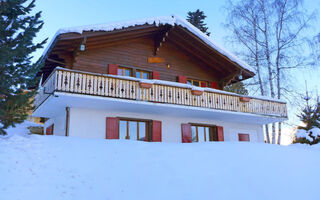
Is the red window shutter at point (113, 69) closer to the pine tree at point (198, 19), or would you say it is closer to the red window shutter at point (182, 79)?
the red window shutter at point (182, 79)

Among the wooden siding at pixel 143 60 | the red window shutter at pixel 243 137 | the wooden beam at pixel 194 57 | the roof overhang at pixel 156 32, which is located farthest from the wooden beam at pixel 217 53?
the red window shutter at pixel 243 137

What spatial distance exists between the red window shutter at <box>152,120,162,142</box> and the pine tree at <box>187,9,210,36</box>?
15.7m

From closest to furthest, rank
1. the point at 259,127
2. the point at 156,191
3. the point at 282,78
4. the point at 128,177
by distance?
1. the point at 156,191
2. the point at 128,177
3. the point at 259,127
4. the point at 282,78

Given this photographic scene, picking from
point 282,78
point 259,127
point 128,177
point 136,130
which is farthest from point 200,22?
point 128,177

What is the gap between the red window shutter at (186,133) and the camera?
14945 mm

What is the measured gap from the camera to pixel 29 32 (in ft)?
32.4

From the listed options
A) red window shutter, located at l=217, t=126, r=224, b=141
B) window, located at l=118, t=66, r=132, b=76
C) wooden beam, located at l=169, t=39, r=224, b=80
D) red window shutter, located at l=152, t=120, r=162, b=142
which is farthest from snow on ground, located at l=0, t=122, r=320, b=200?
wooden beam, located at l=169, t=39, r=224, b=80

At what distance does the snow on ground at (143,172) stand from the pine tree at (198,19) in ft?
61.8

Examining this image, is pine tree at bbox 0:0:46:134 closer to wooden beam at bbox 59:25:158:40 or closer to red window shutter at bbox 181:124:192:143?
wooden beam at bbox 59:25:158:40

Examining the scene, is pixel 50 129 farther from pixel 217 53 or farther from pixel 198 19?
pixel 198 19

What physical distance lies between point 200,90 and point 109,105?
439 cm

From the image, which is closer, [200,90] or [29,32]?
[29,32]

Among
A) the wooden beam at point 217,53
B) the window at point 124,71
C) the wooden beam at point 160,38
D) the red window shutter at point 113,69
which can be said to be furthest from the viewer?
the wooden beam at point 217,53

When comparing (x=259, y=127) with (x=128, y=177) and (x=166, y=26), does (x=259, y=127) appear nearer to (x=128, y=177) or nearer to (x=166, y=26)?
(x=166, y=26)
